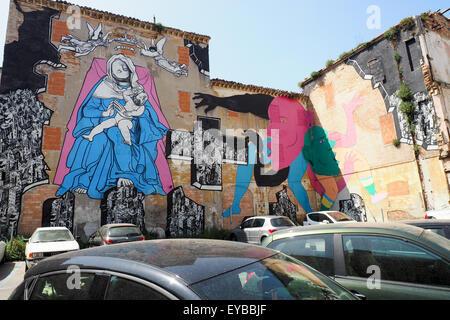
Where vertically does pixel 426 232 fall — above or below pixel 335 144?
below

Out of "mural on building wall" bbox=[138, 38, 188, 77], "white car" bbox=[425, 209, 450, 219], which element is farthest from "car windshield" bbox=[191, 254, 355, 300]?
"mural on building wall" bbox=[138, 38, 188, 77]

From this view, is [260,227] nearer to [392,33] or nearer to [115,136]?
[115,136]

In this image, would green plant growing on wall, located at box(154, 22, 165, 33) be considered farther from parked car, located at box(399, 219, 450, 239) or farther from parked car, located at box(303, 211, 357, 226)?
parked car, located at box(399, 219, 450, 239)

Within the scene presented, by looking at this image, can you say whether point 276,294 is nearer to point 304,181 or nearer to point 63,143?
point 63,143

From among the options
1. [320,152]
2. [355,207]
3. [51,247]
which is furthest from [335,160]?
[51,247]

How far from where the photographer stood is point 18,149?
12.9m

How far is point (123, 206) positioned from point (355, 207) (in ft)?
44.0

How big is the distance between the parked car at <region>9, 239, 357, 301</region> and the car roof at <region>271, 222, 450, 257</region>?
121cm

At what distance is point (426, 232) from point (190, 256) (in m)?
2.81

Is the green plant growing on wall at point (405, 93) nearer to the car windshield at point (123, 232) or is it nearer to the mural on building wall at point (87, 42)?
the car windshield at point (123, 232)

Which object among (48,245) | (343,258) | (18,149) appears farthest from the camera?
(18,149)
